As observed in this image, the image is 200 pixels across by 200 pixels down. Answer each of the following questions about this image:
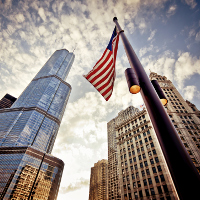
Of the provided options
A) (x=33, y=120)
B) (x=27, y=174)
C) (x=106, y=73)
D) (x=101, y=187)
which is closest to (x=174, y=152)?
(x=106, y=73)

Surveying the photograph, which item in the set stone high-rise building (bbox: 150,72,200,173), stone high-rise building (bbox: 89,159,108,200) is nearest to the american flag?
stone high-rise building (bbox: 150,72,200,173)

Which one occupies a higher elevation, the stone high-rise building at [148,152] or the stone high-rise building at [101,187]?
the stone high-rise building at [101,187]

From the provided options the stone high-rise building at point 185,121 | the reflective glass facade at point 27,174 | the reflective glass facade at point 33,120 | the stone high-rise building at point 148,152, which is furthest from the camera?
the reflective glass facade at point 33,120

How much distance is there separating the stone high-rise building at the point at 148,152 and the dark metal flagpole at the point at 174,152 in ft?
127

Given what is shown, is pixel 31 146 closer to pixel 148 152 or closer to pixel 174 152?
pixel 148 152

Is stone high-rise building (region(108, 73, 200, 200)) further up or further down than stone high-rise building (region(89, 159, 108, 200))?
further down

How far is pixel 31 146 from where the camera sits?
140 m

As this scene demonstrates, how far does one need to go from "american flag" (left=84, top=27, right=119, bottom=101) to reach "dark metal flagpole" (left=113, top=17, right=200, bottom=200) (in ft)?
15.2

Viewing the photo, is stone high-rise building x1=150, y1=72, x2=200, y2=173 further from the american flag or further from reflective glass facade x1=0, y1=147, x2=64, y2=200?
reflective glass facade x1=0, y1=147, x2=64, y2=200

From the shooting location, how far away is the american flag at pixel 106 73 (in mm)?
8569

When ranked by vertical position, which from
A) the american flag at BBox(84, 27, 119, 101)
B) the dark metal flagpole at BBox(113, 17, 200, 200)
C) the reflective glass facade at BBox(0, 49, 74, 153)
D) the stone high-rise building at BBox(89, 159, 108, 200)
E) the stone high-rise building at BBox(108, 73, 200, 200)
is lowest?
the dark metal flagpole at BBox(113, 17, 200, 200)

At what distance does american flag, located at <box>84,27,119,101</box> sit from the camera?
8569 mm

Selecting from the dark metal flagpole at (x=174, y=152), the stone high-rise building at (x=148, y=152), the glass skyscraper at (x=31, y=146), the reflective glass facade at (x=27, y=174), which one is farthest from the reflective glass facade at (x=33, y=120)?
the dark metal flagpole at (x=174, y=152)

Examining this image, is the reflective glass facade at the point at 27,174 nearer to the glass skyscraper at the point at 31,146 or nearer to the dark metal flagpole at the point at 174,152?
the glass skyscraper at the point at 31,146
